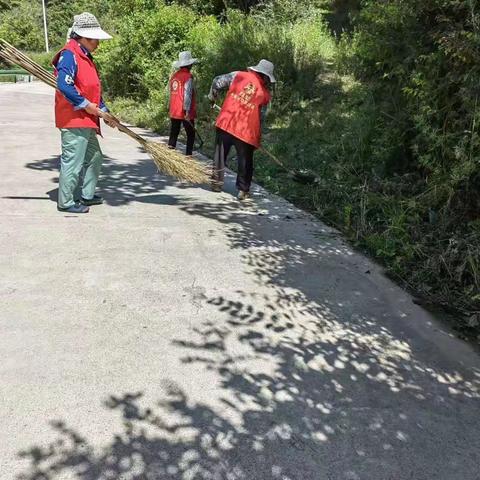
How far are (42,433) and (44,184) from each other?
4767 millimetres

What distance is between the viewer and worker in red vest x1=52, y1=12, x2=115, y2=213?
196 inches

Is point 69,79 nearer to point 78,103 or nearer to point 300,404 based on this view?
point 78,103

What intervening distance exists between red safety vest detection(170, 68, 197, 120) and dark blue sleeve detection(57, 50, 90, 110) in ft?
10.6

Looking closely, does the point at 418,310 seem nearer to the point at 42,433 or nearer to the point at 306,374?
the point at 306,374

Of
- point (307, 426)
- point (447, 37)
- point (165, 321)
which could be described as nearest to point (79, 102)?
point (165, 321)

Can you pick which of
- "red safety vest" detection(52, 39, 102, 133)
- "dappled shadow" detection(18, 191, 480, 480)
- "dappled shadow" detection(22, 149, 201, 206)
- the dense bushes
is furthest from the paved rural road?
"dappled shadow" detection(22, 149, 201, 206)

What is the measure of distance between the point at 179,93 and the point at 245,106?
2.28 metres

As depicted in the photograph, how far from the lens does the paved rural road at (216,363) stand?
7.73 feet

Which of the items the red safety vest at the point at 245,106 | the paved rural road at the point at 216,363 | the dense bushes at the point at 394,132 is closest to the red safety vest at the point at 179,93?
the dense bushes at the point at 394,132

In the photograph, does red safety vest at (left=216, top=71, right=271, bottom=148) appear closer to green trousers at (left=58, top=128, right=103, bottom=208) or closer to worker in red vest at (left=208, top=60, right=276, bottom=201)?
worker in red vest at (left=208, top=60, right=276, bottom=201)

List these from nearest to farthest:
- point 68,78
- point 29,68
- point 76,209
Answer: point 68,78
point 29,68
point 76,209

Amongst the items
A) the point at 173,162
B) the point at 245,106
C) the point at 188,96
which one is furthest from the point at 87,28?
the point at 188,96

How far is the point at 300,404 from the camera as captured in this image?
2740 millimetres

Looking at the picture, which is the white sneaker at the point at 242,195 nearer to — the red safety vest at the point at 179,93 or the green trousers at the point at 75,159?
the green trousers at the point at 75,159
